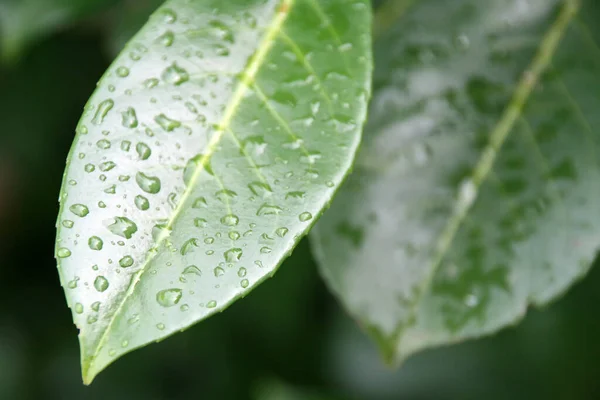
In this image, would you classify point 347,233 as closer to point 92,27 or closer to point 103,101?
point 103,101

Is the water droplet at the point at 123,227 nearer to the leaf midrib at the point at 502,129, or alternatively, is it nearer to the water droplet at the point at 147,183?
the water droplet at the point at 147,183

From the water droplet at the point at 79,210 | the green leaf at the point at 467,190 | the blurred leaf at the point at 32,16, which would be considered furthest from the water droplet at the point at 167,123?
the blurred leaf at the point at 32,16

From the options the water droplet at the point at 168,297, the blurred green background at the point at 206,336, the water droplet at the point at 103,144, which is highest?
the water droplet at the point at 103,144

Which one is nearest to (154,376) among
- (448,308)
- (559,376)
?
(559,376)

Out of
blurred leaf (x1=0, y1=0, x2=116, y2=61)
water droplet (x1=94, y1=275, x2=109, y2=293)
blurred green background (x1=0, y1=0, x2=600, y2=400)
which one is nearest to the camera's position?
water droplet (x1=94, y1=275, x2=109, y2=293)

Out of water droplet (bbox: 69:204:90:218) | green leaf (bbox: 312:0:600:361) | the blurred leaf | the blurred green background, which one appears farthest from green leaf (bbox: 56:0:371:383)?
the blurred green background

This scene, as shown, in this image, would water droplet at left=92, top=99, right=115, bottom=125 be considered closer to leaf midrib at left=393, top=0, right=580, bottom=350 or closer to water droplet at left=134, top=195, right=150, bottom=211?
water droplet at left=134, top=195, right=150, bottom=211

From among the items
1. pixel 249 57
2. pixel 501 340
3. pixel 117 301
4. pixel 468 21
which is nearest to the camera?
pixel 117 301
